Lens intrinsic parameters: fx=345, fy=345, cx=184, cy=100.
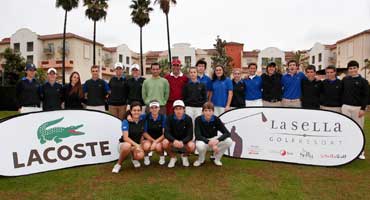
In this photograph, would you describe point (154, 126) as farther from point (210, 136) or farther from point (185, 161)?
point (210, 136)

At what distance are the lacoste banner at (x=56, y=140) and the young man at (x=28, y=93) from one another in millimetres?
896

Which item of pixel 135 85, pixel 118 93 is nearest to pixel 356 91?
pixel 135 85

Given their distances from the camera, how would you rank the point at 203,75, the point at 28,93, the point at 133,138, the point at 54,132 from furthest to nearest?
the point at 203,75
the point at 28,93
the point at 54,132
the point at 133,138

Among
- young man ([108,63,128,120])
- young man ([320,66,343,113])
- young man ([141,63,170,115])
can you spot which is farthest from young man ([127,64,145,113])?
young man ([320,66,343,113])

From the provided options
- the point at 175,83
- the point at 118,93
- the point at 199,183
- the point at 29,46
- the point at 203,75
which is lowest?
the point at 199,183

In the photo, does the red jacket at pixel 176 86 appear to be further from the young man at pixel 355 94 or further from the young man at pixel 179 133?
the young man at pixel 355 94

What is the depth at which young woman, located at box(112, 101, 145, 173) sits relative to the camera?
239 inches

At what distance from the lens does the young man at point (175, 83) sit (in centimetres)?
757

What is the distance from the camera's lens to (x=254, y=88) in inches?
312

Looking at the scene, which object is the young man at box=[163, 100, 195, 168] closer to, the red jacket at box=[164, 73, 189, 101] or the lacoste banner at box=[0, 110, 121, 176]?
the red jacket at box=[164, 73, 189, 101]

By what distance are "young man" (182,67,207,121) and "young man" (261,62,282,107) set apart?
1.55 metres

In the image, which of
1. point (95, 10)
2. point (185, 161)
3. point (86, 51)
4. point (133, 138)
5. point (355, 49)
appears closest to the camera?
point (133, 138)

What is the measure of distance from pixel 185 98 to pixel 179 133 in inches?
45.6

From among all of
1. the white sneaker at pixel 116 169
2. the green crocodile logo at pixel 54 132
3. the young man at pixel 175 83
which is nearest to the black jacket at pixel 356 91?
the young man at pixel 175 83
